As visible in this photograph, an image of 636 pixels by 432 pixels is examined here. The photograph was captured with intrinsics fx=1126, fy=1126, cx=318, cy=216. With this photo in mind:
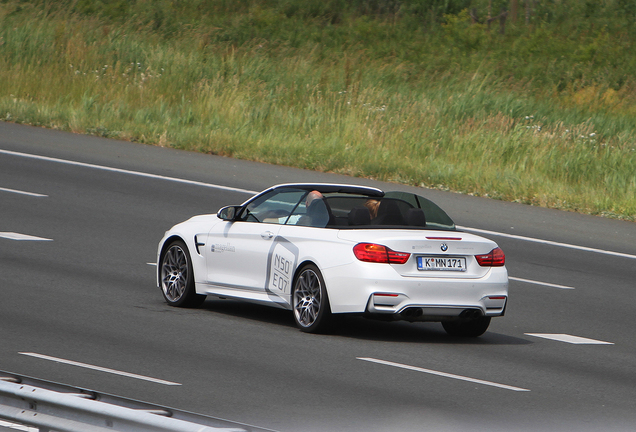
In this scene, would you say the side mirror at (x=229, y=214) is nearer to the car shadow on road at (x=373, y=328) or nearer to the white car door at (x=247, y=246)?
the white car door at (x=247, y=246)

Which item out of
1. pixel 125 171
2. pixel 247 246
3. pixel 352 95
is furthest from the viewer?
pixel 352 95

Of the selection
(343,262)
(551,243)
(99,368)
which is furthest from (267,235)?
(551,243)

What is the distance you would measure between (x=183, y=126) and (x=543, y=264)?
11048 millimetres

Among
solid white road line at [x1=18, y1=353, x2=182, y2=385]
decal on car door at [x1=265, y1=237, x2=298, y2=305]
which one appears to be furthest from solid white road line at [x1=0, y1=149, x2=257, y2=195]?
solid white road line at [x1=18, y1=353, x2=182, y2=385]

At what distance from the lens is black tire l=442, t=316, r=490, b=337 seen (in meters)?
9.98

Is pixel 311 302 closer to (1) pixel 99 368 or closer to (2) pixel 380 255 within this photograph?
(2) pixel 380 255

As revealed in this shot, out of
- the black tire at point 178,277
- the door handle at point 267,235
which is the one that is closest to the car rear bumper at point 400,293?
the door handle at point 267,235

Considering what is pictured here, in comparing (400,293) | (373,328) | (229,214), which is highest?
(229,214)

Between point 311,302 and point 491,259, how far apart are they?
5.21 ft

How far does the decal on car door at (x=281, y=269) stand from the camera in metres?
9.83

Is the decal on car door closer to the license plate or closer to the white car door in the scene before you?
the white car door

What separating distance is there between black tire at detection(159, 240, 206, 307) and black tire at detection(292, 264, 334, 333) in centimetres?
138

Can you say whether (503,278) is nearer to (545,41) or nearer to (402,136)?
(402,136)

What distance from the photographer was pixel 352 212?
977 cm
